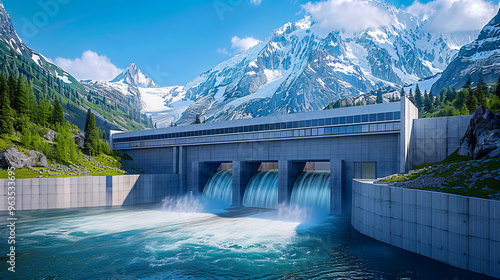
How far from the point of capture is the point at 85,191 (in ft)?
153

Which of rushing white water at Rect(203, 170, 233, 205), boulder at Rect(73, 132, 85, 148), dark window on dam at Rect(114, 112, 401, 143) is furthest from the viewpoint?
boulder at Rect(73, 132, 85, 148)

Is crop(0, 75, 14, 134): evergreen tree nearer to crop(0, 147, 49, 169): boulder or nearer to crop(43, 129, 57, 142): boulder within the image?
crop(43, 129, 57, 142): boulder

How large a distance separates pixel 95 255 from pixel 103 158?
43.6m

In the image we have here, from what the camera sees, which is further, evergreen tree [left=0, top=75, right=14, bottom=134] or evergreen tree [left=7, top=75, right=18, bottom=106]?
evergreen tree [left=7, top=75, right=18, bottom=106]

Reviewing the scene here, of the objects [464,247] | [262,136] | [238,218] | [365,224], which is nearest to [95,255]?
[238,218]

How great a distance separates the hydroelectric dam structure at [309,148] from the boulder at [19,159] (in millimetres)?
20343

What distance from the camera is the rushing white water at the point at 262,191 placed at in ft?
153

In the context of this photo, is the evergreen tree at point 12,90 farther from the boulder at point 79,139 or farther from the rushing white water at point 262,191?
the rushing white water at point 262,191

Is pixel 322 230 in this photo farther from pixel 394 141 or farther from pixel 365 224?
pixel 394 141

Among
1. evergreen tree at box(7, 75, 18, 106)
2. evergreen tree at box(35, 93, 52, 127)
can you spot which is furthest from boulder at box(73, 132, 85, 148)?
evergreen tree at box(7, 75, 18, 106)

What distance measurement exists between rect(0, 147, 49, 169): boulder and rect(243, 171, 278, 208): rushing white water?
3157cm

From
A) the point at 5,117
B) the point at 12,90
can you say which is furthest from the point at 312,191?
the point at 12,90

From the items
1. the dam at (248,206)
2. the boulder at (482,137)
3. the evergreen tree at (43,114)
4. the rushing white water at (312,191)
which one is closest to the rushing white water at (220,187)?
the dam at (248,206)

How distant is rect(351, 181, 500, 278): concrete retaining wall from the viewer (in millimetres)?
17062
